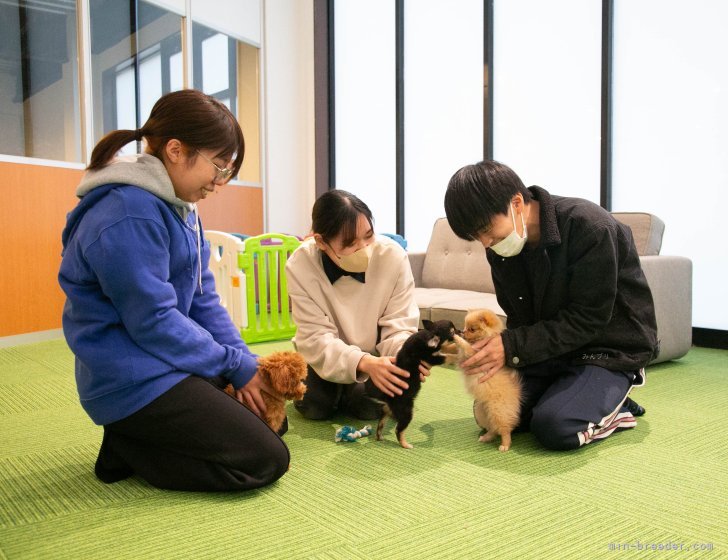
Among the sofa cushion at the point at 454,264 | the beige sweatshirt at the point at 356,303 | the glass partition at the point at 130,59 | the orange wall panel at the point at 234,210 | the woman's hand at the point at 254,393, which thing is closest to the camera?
the woman's hand at the point at 254,393

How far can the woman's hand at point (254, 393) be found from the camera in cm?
178

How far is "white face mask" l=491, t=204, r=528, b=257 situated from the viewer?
76.0 inches

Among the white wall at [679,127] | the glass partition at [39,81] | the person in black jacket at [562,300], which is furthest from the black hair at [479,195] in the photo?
the glass partition at [39,81]

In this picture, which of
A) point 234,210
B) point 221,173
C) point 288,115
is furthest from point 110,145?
point 288,115

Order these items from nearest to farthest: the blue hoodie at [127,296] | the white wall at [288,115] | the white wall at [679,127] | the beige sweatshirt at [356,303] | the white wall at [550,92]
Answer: the blue hoodie at [127,296]
the beige sweatshirt at [356,303]
the white wall at [679,127]
the white wall at [550,92]
the white wall at [288,115]

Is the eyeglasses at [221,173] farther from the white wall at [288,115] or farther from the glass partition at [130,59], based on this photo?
the white wall at [288,115]

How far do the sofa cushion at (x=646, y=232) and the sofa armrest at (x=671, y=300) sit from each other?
0.09m

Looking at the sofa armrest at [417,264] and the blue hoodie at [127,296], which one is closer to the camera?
the blue hoodie at [127,296]

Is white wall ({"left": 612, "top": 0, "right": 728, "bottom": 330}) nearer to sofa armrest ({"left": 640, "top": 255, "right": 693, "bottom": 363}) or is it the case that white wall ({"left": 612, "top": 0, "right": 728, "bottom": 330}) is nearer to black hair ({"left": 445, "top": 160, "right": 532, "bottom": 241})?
sofa armrest ({"left": 640, "top": 255, "right": 693, "bottom": 363})

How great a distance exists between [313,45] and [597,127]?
3.26 metres

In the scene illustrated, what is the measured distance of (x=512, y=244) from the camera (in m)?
1.96

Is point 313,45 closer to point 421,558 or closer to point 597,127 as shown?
point 597,127


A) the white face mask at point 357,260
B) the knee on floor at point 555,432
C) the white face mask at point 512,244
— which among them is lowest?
the knee on floor at point 555,432

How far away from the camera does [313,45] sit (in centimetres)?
633
